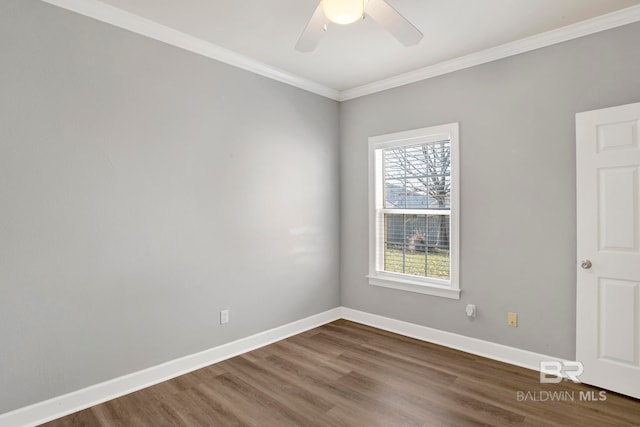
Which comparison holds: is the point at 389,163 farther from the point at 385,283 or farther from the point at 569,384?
the point at 569,384

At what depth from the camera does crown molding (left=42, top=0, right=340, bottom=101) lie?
238cm

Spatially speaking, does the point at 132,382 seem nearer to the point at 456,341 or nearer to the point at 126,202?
the point at 126,202

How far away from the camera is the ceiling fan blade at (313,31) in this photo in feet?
5.80

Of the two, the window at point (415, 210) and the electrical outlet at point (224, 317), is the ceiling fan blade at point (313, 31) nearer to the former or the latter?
the window at point (415, 210)

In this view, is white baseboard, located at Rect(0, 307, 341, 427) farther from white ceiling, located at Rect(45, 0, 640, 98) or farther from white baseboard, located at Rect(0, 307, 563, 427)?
white ceiling, located at Rect(45, 0, 640, 98)

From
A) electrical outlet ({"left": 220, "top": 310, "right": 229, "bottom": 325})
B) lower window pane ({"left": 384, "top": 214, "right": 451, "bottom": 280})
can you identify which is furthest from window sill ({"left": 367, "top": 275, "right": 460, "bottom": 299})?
electrical outlet ({"left": 220, "top": 310, "right": 229, "bottom": 325})

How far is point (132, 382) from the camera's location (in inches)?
102

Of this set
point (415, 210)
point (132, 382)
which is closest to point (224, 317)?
point (132, 382)

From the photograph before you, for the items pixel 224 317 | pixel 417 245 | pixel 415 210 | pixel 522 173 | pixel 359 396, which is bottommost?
pixel 359 396

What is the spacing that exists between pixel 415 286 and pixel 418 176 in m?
1.14

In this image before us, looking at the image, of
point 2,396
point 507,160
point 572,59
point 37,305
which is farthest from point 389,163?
point 2,396

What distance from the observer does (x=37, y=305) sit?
7.25ft

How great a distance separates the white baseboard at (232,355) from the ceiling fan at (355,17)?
2.53 m

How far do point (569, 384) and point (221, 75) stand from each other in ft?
12.2
